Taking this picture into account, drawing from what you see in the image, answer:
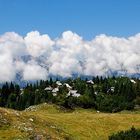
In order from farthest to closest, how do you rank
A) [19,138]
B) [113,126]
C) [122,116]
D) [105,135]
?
[122,116] → [113,126] → [105,135] → [19,138]

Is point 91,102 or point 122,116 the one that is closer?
point 122,116

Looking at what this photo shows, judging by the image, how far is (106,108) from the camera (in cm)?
19762

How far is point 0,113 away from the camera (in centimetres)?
7844

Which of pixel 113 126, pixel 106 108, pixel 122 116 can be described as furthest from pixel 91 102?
pixel 113 126

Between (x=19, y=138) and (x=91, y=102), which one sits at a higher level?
(x=91, y=102)

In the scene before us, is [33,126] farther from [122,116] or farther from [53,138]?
[122,116]

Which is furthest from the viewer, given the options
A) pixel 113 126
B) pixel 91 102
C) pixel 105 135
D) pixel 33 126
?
pixel 91 102

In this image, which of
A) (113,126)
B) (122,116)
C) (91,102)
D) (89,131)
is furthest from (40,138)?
(91,102)

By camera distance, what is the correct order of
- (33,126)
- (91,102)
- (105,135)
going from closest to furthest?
(33,126)
(105,135)
(91,102)

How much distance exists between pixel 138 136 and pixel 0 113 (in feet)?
88.5

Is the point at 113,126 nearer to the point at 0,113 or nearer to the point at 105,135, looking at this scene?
the point at 105,135

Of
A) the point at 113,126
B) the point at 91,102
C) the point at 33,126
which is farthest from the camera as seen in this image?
the point at 91,102

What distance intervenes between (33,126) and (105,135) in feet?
64.4

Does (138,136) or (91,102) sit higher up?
(91,102)
